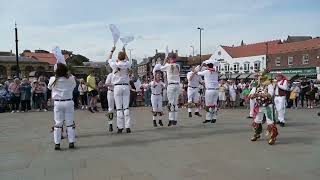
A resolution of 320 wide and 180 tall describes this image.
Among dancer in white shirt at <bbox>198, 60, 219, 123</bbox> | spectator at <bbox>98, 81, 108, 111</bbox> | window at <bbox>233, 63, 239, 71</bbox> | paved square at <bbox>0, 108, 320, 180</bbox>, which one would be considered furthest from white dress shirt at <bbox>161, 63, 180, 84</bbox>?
window at <bbox>233, 63, 239, 71</bbox>

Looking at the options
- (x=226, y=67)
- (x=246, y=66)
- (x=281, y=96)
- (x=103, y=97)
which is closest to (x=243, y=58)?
(x=246, y=66)

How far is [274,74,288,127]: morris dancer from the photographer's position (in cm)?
1397

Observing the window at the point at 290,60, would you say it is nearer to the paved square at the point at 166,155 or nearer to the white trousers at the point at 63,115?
the paved square at the point at 166,155

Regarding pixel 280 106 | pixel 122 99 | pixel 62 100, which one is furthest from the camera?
pixel 280 106

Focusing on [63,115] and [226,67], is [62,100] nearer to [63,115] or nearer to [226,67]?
[63,115]

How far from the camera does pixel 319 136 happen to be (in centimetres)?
1120

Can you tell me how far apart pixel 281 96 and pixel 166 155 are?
666cm

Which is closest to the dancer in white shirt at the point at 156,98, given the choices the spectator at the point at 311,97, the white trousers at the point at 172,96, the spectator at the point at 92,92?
the white trousers at the point at 172,96

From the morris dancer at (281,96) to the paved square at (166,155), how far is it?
0.92 m

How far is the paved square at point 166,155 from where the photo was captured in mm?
7250

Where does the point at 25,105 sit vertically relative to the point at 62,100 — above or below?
below

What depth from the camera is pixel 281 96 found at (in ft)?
46.6

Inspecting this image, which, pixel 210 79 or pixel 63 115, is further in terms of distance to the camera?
pixel 210 79

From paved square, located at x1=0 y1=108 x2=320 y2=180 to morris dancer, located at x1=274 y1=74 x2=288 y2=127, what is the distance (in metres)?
0.92
